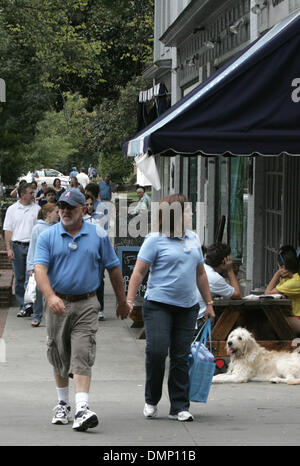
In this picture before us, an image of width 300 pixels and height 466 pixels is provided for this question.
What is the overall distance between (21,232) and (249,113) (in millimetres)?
5746

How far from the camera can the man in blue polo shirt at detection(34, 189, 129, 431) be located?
7258mm

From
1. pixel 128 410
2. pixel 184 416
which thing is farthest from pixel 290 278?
pixel 184 416

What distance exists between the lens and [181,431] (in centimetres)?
720

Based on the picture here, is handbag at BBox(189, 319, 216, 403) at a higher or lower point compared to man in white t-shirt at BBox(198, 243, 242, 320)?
lower

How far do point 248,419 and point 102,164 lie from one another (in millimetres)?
55181

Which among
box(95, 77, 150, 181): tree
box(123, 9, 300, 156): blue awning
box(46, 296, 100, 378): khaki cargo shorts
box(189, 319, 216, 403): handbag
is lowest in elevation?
box(189, 319, 216, 403): handbag

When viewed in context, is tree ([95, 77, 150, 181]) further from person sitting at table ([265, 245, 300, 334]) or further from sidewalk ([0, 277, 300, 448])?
sidewalk ([0, 277, 300, 448])

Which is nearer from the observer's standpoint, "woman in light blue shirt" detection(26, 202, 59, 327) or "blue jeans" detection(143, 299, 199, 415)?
"blue jeans" detection(143, 299, 199, 415)

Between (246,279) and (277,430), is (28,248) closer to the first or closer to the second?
(246,279)

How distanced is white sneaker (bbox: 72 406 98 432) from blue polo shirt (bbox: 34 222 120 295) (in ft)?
3.04

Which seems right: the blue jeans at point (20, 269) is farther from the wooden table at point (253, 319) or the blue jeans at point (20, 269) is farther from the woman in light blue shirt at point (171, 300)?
the woman in light blue shirt at point (171, 300)

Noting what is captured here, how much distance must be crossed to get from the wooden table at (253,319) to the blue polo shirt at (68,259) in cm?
283

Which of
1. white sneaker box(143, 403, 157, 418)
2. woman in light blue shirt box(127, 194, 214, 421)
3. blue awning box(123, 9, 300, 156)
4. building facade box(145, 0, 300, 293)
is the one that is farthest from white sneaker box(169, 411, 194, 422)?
building facade box(145, 0, 300, 293)

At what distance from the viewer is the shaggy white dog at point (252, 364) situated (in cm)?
→ 943
